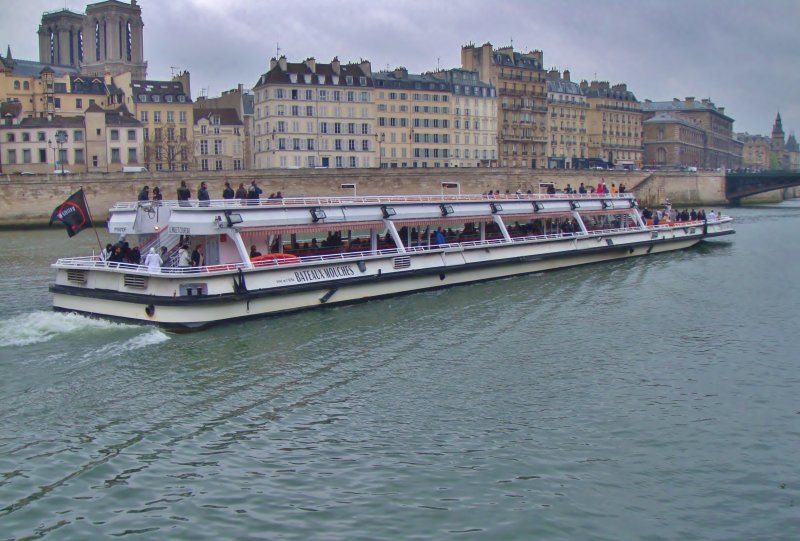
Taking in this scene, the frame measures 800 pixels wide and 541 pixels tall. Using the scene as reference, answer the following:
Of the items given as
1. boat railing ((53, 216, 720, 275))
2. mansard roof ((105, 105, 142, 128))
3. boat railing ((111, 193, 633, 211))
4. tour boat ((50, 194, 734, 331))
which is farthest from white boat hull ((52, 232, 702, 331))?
mansard roof ((105, 105, 142, 128))

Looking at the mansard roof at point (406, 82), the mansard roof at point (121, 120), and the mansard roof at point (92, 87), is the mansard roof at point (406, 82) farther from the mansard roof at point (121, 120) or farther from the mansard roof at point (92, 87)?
the mansard roof at point (92, 87)

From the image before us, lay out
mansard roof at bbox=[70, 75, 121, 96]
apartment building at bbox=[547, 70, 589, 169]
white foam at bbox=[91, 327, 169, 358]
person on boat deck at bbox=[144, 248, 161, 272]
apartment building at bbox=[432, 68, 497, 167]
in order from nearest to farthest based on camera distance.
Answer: white foam at bbox=[91, 327, 169, 358], person on boat deck at bbox=[144, 248, 161, 272], mansard roof at bbox=[70, 75, 121, 96], apartment building at bbox=[432, 68, 497, 167], apartment building at bbox=[547, 70, 589, 169]

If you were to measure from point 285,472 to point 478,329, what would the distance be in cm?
1089

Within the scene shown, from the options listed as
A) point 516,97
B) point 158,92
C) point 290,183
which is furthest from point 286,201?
point 516,97

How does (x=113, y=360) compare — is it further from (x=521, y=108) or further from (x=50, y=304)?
(x=521, y=108)

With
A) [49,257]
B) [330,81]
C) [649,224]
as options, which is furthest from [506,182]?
[49,257]

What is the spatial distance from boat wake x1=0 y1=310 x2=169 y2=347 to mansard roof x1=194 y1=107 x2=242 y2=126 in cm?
6289

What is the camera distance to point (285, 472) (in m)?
13.8

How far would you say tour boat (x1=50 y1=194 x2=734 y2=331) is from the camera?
77.2 feet

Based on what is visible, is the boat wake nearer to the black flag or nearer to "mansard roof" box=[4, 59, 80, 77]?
the black flag

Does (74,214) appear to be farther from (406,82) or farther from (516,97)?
(516,97)

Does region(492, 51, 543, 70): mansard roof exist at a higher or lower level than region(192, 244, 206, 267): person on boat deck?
higher

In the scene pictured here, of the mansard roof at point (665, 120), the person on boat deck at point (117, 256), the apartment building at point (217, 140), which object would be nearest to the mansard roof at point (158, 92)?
the apartment building at point (217, 140)

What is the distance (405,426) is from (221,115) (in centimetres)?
7531
